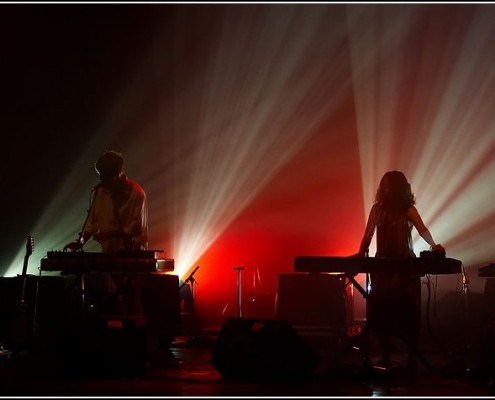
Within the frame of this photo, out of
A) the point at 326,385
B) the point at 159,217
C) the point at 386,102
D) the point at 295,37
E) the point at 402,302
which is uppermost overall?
the point at 295,37

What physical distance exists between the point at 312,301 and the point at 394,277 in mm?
1140

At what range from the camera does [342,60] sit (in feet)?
22.9

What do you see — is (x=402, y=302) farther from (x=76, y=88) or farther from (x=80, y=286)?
(x=76, y=88)

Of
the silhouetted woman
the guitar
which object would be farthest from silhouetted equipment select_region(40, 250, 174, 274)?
the silhouetted woman

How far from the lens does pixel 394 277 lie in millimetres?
4609

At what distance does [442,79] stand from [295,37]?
146cm

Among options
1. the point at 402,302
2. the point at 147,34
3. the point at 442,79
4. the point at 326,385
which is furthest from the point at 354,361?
the point at 147,34

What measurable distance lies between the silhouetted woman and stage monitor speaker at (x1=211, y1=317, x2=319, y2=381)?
0.83 meters

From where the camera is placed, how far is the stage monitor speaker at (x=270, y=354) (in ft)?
12.1

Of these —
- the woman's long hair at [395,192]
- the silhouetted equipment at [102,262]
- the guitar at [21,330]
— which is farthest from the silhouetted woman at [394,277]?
the guitar at [21,330]

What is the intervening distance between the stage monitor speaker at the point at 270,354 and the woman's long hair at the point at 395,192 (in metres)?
1.33

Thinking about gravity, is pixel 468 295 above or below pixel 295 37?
below

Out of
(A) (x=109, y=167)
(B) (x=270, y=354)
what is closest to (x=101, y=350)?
(B) (x=270, y=354)

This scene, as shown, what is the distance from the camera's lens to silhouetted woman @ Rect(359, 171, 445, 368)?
4465 millimetres
